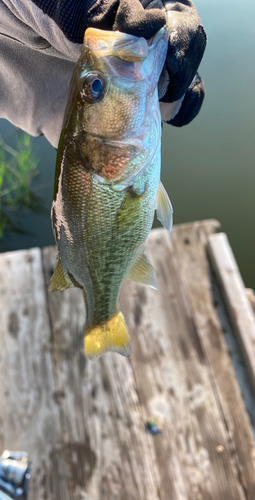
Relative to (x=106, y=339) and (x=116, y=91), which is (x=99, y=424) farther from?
(x=116, y=91)

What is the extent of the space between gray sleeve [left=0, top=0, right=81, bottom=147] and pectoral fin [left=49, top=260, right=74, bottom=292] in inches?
26.4

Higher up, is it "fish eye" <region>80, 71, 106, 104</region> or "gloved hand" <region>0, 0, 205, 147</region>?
"gloved hand" <region>0, 0, 205, 147</region>

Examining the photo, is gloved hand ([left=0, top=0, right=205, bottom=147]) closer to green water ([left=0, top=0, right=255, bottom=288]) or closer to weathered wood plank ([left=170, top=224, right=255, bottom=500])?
weathered wood plank ([left=170, top=224, right=255, bottom=500])

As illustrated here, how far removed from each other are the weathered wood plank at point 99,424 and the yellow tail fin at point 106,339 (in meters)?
0.63

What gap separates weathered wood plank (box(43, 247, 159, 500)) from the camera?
1.58 m

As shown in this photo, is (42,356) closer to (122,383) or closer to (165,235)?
(122,383)

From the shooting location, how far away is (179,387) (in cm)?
180

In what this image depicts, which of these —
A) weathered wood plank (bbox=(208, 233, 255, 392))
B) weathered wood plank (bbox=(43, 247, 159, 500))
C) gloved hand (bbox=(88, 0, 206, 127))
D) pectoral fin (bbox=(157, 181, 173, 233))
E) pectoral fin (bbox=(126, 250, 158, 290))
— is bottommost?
weathered wood plank (bbox=(43, 247, 159, 500))

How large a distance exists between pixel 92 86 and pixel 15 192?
123 inches

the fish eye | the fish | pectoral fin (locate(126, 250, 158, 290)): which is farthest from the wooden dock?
the fish eye

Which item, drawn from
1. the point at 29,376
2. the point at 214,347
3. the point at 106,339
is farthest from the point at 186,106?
the point at 29,376

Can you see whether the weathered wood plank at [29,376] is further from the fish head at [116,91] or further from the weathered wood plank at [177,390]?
the fish head at [116,91]

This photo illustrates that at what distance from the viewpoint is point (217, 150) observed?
4465mm

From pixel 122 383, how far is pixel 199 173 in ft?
10.3
